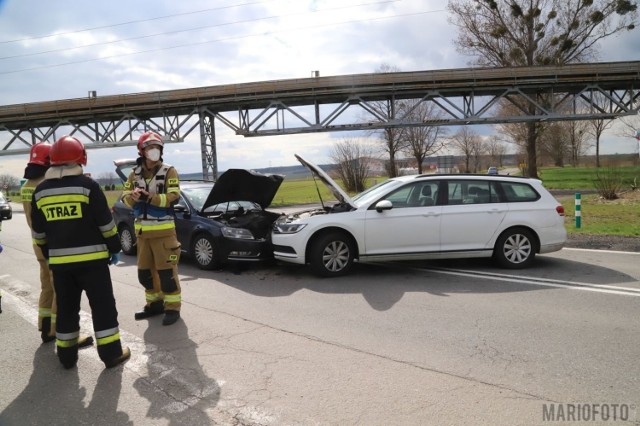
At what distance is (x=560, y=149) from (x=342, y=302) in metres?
70.8

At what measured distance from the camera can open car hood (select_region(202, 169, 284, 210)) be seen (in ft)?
24.1

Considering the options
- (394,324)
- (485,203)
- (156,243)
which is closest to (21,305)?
(156,243)

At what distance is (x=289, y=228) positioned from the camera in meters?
7.07

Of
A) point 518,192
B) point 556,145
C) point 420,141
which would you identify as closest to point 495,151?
point 556,145

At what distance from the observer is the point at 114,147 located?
3009 cm

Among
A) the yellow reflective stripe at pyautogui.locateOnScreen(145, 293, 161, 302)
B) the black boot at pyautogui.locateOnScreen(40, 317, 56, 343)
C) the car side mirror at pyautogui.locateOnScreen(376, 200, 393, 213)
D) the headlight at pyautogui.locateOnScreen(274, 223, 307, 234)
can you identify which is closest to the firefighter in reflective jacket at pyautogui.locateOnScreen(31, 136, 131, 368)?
the black boot at pyautogui.locateOnScreen(40, 317, 56, 343)

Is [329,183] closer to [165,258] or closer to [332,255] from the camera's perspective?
[332,255]

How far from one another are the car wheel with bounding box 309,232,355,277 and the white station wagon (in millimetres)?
16

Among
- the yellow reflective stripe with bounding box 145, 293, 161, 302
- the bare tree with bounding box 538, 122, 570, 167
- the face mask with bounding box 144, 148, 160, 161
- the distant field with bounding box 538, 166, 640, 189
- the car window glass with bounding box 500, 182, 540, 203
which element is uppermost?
the bare tree with bounding box 538, 122, 570, 167

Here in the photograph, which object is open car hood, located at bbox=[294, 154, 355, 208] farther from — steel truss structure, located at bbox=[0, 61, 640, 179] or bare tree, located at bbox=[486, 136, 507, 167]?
bare tree, located at bbox=[486, 136, 507, 167]

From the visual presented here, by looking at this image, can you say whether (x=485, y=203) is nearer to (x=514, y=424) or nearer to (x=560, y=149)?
(x=514, y=424)

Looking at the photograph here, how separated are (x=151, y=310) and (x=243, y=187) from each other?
3.00 meters

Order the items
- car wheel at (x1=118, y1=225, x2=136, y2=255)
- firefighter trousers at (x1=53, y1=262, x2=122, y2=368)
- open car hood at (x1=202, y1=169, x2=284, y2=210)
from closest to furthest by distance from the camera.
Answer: firefighter trousers at (x1=53, y1=262, x2=122, y2=368) < open car hood at (x1=202, y1=169, x2=284, y2=210) < car wheel at (x1=118, y1=225, x2=136, y2=255)

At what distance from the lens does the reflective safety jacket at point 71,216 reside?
3.71 m
